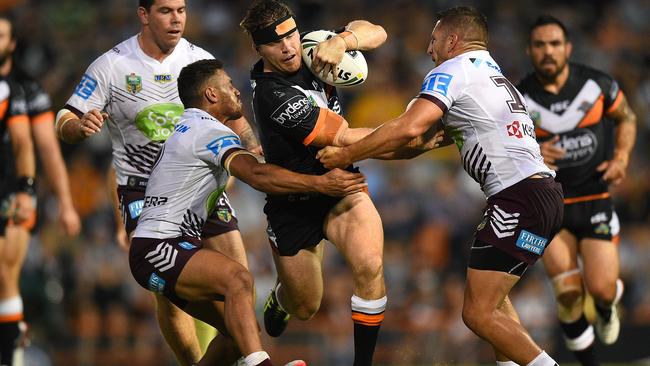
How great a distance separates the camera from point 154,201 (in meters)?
7.16

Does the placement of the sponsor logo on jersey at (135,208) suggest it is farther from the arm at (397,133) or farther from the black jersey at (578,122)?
the black jersey at (578,122)

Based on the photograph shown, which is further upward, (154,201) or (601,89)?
(154,201)

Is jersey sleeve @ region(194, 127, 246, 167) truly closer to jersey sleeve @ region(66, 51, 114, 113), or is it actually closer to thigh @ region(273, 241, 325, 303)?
thigh @ region(273, 241, 325, 303)

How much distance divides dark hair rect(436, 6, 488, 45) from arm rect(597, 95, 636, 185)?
2.88 metres

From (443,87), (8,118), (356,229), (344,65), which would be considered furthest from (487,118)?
(8,118)

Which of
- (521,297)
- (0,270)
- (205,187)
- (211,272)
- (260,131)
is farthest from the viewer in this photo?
(521,297)

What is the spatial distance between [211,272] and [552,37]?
4471 millimetres

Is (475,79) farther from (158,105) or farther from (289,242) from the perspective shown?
(158,105)

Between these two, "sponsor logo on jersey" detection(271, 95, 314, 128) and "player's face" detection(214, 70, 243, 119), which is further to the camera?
"player's face" detection(214, 70, 243, 119)

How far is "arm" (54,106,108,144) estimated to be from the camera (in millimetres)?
7422

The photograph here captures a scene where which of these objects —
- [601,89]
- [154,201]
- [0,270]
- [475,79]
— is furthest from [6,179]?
[601,89]

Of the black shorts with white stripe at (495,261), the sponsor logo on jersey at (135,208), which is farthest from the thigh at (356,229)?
the sponsor logo on jersey at (135,208)

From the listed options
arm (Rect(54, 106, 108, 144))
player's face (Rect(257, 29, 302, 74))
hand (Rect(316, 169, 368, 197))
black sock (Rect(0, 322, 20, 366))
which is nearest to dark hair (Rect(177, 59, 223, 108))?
player's face (Rect(257, 29, 302, 74))

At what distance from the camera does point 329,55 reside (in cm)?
719
